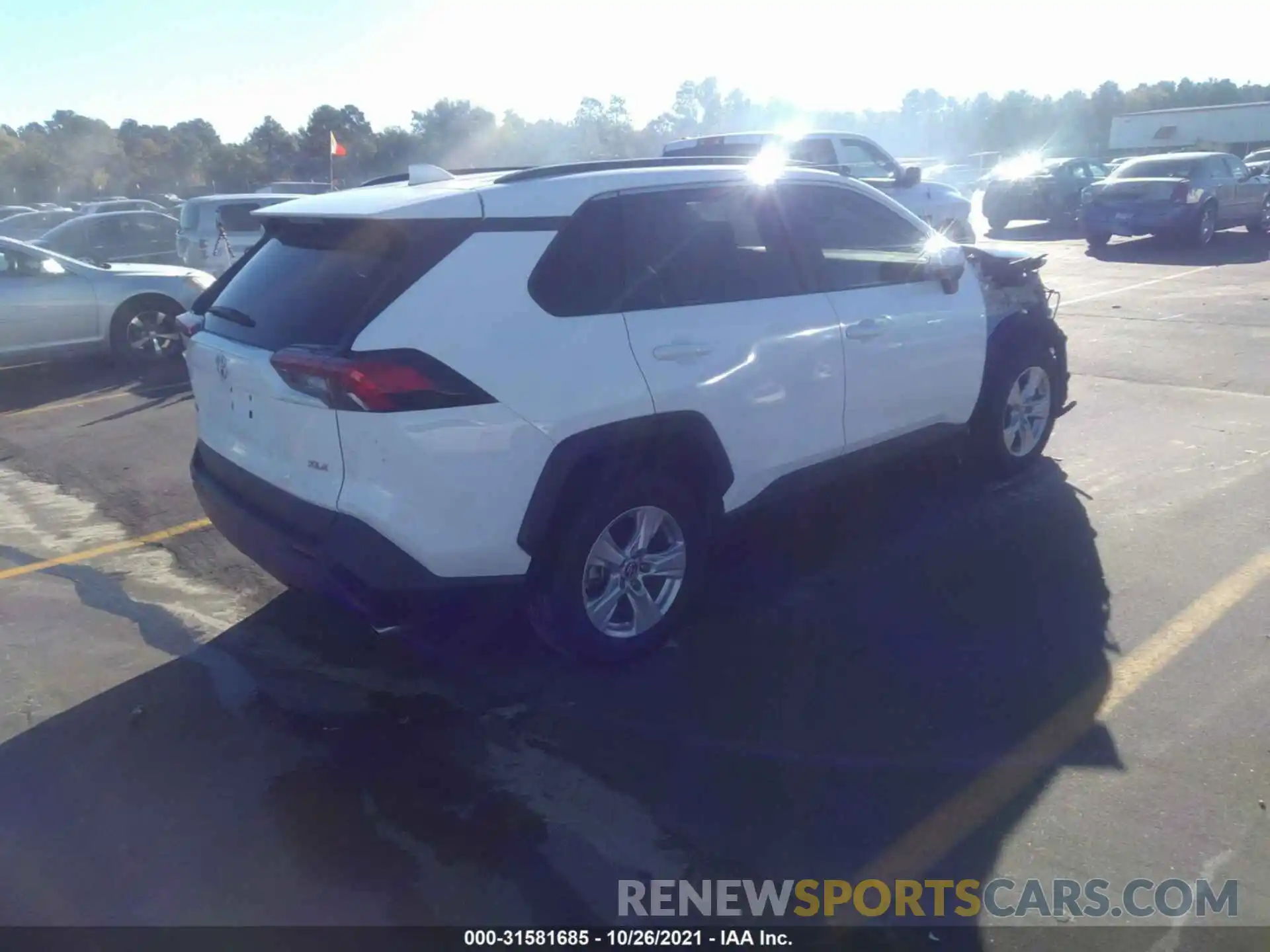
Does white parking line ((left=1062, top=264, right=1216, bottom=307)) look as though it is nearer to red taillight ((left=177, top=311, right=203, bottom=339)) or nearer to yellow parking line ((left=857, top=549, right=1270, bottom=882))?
yellow parking line ((left=857, top=549, right=1270, bottom=882))

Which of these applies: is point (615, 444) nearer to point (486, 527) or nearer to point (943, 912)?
point (486, 527)

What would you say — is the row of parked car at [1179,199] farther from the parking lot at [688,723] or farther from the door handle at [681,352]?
the door handle at [681,352]

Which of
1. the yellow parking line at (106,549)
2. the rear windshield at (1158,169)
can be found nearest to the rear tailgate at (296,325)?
the yellow parking line at (106,549)

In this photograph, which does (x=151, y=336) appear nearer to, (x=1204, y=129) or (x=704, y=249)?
(x=704, y=249)

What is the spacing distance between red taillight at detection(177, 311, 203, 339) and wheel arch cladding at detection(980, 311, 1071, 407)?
3945 millimetres

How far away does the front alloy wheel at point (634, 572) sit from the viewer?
4.24 metres

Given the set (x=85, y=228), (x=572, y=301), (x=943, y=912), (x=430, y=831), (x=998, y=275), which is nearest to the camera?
(x=943, y=912)

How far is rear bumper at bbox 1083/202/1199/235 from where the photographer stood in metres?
18.1

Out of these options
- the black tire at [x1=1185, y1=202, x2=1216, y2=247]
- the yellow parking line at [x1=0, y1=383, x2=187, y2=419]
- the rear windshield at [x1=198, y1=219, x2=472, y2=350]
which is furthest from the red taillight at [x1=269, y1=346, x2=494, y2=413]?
the black tire at [x1=1185, y1=202, x2=1216, y2=247]

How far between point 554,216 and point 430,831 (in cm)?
219

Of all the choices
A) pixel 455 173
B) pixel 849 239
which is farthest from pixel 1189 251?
pixel 455 173

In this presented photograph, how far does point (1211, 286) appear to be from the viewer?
46.0 ft

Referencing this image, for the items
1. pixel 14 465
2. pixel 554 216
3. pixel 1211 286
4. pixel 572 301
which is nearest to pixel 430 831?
pixel 572 301

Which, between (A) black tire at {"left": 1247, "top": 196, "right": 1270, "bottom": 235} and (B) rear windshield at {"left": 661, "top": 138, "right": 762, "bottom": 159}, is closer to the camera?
(B) rear windshield at {"left": 661, "top": 138, "right": 762, "bottom": 159}
